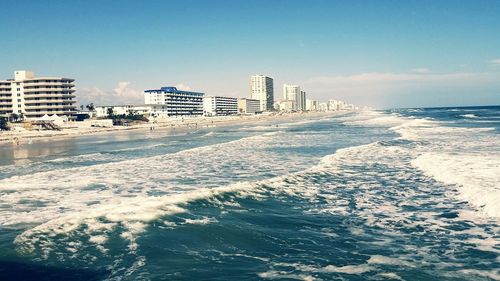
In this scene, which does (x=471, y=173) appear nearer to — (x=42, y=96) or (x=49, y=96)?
(x=49, y=96)

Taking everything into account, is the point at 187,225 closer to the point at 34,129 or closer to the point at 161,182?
the point at 161,182

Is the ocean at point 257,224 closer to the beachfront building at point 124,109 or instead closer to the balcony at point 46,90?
the balcony at point 46,90

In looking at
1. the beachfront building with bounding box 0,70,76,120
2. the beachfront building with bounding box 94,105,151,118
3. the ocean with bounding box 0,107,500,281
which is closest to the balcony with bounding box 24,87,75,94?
the beachfront building with bounding box 0,70,76,120

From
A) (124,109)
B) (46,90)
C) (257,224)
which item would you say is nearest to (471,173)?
(257,224)

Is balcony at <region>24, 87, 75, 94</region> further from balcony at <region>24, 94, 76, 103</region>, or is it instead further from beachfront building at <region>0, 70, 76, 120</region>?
balcony at <region>24, 94, 76, 103</region>

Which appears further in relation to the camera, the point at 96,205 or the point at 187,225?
the point at 96,205

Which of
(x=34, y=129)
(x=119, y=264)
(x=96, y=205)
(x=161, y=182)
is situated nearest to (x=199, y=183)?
(x=161, y=182)

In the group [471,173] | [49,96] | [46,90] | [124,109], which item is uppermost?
[46,90]

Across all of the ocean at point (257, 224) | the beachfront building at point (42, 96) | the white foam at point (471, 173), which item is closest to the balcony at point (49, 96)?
the beachfront building at point (42, 96)
